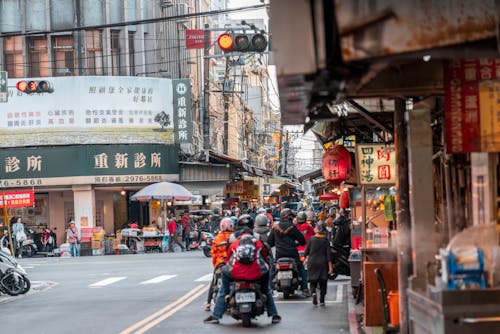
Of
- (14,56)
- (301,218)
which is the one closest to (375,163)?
(301,218)

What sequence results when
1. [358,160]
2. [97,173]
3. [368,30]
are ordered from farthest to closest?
[97,173]
[358,160]
[368,30]

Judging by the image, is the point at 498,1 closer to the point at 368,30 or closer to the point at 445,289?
the point at 368,30

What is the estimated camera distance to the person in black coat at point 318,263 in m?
19.3

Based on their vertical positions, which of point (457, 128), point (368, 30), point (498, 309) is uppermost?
point (368, 30)

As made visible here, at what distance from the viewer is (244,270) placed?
52.4 feet

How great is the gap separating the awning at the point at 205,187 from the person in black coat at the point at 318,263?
95.3ft

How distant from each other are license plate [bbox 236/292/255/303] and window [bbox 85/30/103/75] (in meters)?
33.6

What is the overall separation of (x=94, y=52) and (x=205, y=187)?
858cm

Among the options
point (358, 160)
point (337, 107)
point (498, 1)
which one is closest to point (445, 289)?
point (498, 1)

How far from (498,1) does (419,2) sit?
1.99 ft

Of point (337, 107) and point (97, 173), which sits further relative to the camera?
point (97, 173)

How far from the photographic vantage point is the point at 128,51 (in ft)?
160

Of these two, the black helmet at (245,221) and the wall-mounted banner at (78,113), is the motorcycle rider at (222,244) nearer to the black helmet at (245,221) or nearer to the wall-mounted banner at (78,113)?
the black helmet at (245,221)

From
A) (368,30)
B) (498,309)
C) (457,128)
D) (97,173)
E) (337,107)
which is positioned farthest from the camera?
(97,173)
